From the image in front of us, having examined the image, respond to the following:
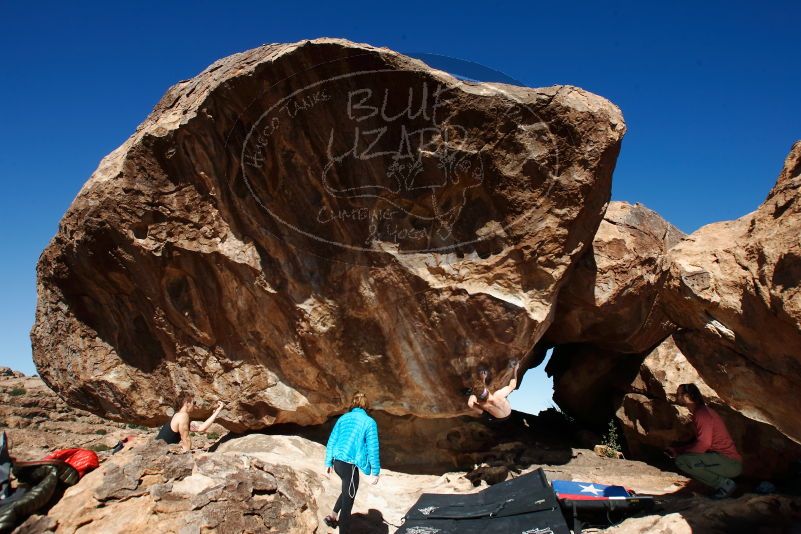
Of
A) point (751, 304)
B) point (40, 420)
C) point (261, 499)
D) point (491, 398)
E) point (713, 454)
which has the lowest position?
point (261, 499)

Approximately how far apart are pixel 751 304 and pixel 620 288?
3532 millimetres

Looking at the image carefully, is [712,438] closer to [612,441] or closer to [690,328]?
[690,328]

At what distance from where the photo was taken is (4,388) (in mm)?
16688

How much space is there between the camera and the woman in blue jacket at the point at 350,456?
5441 mm

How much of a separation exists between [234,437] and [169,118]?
4.82 meters

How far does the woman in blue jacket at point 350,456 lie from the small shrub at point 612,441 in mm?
5114

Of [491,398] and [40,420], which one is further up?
[40,420]

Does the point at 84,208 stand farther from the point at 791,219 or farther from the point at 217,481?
the point at 791,219

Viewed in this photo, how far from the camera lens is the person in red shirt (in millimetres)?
5391

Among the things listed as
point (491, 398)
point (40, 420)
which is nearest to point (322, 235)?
point (491, 398)

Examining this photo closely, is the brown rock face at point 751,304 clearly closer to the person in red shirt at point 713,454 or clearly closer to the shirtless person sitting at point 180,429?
the person in red shirt at point 713,454

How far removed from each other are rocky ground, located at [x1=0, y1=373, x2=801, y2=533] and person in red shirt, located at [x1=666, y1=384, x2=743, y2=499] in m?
0.23

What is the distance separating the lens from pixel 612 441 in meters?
9.17

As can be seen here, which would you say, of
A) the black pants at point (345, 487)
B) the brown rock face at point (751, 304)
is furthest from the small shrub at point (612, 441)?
the black pants at point (345, 487)
